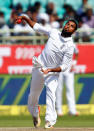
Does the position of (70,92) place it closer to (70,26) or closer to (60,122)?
(60,122)

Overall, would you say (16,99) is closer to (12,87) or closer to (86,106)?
(12,87)

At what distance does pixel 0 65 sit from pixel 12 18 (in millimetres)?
1660

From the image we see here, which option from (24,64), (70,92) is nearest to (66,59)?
(70,92)

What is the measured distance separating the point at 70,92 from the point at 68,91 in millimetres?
64

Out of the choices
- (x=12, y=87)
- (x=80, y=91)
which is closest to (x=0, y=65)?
(x=12, y=87)

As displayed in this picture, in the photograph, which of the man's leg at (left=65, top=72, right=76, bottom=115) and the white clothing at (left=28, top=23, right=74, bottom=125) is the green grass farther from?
the white clothing at (left=28, top=23, right=74, bottom=125)

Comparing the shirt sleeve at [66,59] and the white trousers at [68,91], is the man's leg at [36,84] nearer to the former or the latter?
the shirt sleeve at [66,59]

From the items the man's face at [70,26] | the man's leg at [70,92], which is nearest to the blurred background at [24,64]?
the man's leg at [70,92]

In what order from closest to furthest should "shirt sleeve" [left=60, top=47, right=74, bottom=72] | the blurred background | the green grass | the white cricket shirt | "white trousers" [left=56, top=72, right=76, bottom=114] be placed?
"shirt sleeve" [left=60, top=47, right=74, bottom=72], the white cricket shirt, the green grass, "white trousers" [left=56, top=72, right=76, bottom=114], the blurred background

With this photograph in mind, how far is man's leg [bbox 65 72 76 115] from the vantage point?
1466 cm

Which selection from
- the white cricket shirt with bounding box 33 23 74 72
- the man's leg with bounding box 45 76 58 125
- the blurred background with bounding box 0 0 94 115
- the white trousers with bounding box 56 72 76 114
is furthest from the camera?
the blurred background with bounding box 0 0 94 115

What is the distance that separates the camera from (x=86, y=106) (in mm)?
15516

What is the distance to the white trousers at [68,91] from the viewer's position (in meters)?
14.6

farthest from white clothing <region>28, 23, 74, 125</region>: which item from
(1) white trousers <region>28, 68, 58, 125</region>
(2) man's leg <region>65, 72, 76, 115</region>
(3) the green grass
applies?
(2) man's leg <region>65, 72, 76, 115</region>
